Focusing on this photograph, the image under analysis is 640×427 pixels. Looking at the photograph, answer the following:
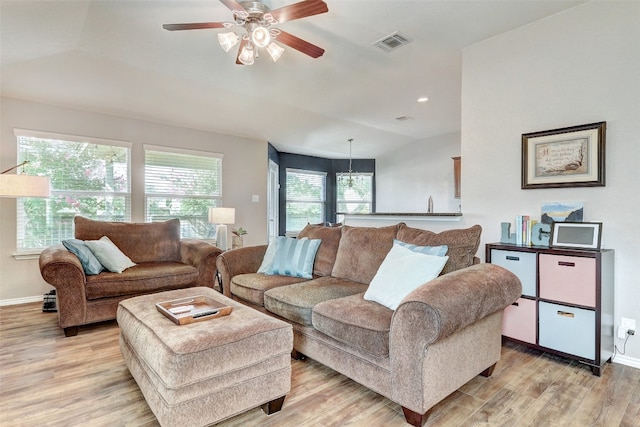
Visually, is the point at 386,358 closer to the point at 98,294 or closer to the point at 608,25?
the point at 98,294

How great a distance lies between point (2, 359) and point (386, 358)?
2693 millimetres

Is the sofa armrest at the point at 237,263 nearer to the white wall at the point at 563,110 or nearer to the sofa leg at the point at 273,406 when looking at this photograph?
the sofa leg at the point at 273,406

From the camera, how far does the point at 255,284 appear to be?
8.41 feet

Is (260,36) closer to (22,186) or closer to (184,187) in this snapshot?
(22,186)

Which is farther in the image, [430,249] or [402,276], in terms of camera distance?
[430,249]

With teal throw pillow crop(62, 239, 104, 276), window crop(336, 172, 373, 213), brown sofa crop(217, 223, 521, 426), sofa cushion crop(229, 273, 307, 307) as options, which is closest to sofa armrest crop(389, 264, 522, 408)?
brown sofa crop(217, 223, 521, 426)

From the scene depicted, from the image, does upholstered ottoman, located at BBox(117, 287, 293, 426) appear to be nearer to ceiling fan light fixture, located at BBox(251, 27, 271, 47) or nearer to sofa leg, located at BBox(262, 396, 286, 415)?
sofa leg, located at BBox(262, 396, 286, 415)

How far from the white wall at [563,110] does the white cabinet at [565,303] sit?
0.29 m

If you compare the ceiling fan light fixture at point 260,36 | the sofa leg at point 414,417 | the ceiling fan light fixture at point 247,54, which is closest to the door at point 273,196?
the ceiling fan light fixture at point 247,54

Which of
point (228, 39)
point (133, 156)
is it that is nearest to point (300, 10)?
point (228, 39)

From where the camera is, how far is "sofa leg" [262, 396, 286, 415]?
1667 millimetres

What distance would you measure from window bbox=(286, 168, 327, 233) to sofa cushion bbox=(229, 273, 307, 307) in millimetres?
4403

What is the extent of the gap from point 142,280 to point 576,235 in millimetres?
3645

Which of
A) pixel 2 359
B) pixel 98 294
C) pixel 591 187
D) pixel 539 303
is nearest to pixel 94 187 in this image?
pixel 98 294
